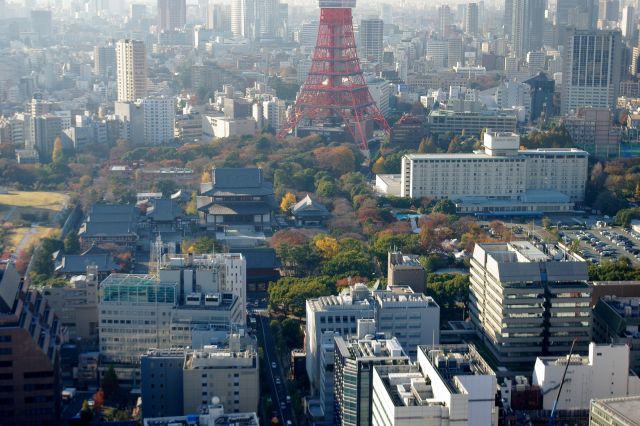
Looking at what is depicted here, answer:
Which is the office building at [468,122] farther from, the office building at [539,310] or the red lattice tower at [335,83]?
the office building at [539,310]

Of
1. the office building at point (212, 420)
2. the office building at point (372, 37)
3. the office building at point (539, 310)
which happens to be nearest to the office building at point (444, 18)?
the office building at point (372, 37)

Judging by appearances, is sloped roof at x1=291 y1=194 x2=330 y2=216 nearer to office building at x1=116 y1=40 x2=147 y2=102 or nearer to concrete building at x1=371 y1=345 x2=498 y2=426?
concrete building at x1=371 y1=345 x2=498 y2=426

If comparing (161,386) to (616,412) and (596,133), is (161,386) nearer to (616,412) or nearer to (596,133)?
(616,412)

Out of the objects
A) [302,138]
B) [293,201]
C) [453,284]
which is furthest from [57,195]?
[453,284]

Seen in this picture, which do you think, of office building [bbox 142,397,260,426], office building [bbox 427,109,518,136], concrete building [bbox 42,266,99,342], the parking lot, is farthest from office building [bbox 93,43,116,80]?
office building [bbox 142,397,260,426]

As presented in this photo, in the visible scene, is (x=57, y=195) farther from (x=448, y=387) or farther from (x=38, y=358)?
(x=448, y=387)

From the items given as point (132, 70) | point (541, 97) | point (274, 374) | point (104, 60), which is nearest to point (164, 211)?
point (274, 374)
